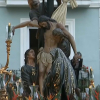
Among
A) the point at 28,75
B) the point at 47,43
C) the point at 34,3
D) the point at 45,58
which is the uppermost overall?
the point at 34,3

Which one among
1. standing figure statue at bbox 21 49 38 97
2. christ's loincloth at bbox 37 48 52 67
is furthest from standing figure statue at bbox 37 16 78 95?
standing figure statue at bbox 21 49 38 97

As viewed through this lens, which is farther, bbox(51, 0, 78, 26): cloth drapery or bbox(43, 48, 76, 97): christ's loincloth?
bbox(51, 0, 78, 26): cloth drapery

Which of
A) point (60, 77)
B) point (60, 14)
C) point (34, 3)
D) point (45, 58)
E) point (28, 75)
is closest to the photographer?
point (60, 77)

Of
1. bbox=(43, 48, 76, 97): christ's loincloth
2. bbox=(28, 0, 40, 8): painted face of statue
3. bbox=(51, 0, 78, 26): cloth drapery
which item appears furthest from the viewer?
bbox=(28, 0, 40, 8): painted face of statue

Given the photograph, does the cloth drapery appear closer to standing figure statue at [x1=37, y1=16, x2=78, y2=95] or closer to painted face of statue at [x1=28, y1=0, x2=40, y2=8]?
standing figure statue at [x1=37, y1=16, x2=78, y2=95]

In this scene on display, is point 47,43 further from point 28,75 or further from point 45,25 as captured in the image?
point 28,75

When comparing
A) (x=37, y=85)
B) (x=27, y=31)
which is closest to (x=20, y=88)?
(x=37, y=85)

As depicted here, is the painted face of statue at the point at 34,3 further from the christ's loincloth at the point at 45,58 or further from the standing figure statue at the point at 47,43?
the christ's loincloth at the point at 45,58

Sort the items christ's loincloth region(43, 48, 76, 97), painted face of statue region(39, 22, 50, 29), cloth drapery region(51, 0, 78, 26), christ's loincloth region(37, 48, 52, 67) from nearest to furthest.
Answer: christ's loincloth region(43, 48, 76, 97) < christ's loincloth region(37, 48, 52, 67) < painted face of statue region(39, 22, 50, 29) < cloth drapery region(51, 0, 78, 26)

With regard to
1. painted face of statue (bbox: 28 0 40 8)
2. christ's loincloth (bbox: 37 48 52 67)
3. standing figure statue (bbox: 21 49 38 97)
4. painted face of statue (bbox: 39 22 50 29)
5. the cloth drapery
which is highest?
painted face of statue (bbox: 28 0 40 8)

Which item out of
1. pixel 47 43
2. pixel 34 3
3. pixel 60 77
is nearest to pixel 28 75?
pixel 47 43

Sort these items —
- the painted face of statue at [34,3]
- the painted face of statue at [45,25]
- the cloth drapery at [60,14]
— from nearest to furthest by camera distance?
the painted face of statue at [45,25], the cloth drapery at [60,14], the painted face of statue at [34,3]

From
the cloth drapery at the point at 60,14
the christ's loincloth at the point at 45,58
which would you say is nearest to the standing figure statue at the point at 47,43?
the christ's loincloth at the point at 45,58

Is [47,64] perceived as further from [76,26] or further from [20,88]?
[76,26]
